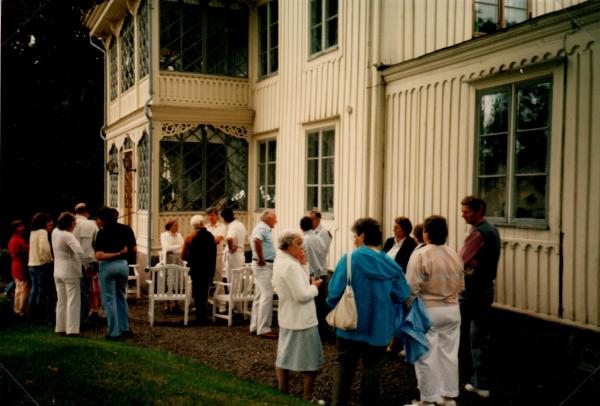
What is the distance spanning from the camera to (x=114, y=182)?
67.2 ft

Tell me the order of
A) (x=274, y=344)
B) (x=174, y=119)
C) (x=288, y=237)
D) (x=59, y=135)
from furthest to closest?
(x=59, y=135) < (x=174, y=119) < (x=274, y=344) < (x=288, y=237)

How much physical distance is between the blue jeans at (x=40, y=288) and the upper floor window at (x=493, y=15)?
314 inches

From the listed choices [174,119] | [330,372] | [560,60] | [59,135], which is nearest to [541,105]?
[560,60]

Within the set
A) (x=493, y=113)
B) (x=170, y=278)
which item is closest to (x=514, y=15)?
(x=493, y=113)

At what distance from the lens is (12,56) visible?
13445 mm

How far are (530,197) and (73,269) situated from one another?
6.72m

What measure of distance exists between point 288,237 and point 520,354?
3.38 metres

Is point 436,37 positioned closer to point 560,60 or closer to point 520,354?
point 560,60

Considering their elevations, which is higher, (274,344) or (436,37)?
(436,37)

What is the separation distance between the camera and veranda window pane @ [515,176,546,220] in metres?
7.24

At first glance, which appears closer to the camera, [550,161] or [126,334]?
[550,161]

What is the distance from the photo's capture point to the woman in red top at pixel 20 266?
11.2 metres

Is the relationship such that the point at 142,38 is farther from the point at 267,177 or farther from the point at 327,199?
the point at 327,199

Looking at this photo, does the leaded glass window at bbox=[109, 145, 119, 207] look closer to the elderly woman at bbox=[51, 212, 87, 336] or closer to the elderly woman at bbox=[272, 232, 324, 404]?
the elderly woman at bbox=[51, 212, 87, 336]
